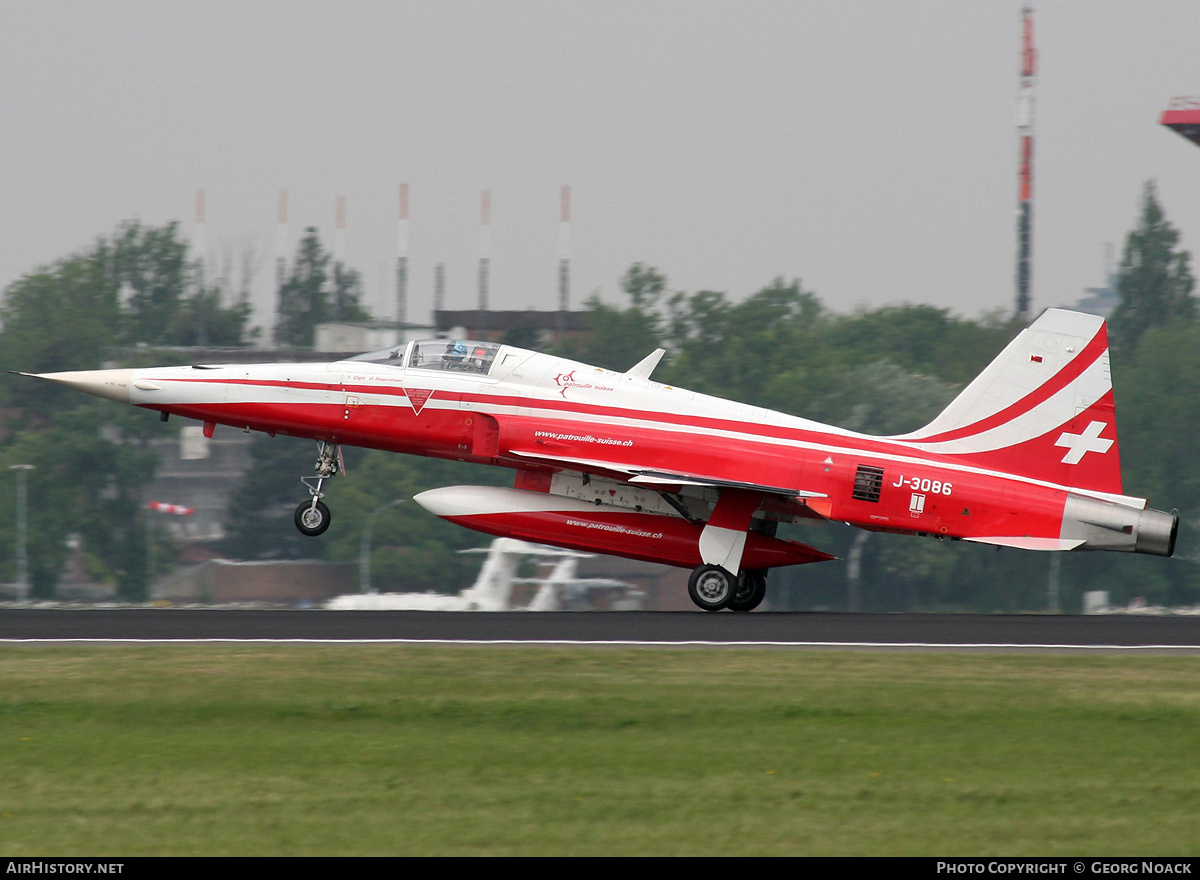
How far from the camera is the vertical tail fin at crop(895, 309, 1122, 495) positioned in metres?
20.2

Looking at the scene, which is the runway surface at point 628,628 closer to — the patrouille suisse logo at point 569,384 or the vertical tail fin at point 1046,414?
the vertical tail fin at point 1046,414

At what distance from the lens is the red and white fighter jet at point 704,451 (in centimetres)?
1995

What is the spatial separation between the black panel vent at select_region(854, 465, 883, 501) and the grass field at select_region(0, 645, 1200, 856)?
5.53 metres

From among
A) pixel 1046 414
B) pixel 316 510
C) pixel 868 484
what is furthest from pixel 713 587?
pixel 316 510

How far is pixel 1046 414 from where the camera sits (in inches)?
801

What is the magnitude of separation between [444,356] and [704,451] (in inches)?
164

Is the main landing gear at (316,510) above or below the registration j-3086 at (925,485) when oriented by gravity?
below

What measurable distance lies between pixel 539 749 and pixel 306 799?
1.99m

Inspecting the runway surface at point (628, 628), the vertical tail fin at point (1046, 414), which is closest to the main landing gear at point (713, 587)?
the runway surface at point (628, 628)

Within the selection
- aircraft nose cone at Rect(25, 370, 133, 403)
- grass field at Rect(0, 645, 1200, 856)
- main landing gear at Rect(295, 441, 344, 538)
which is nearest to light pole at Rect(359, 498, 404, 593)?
aircraft nose cone at Rect(25, 370, 133, 403)

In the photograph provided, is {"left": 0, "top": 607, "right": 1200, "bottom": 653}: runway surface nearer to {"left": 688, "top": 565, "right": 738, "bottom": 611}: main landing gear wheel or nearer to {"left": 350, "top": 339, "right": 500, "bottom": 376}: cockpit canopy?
{"left": 688, "top": 565, "right": 738, "bottom": 611}: main landing gear wheel

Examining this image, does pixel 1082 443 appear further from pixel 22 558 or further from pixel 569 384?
pixel 22 558

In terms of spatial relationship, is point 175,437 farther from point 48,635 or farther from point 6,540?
point 48,635

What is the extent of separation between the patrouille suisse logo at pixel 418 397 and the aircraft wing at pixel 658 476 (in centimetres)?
163
